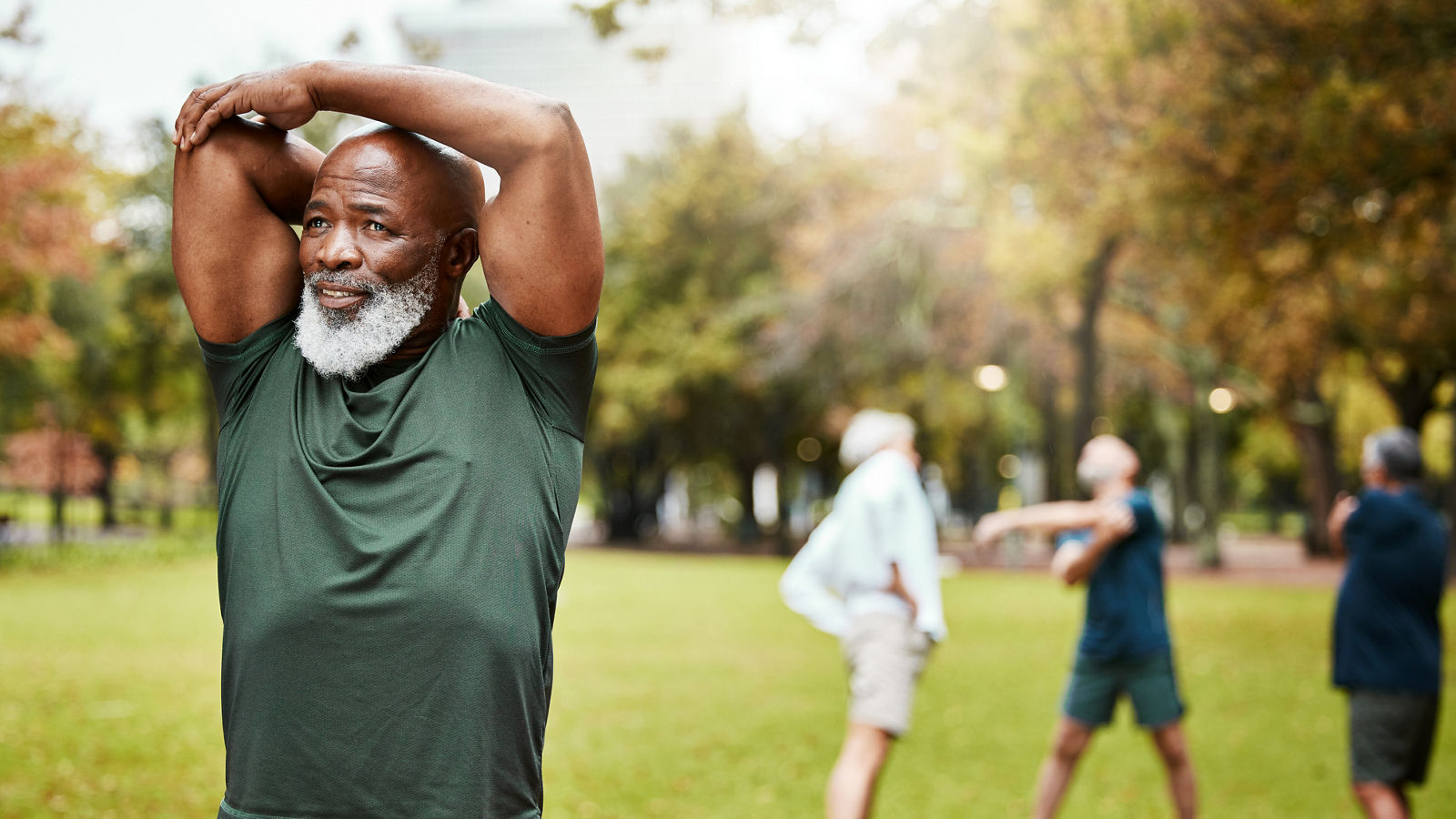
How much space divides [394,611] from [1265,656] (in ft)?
47.0

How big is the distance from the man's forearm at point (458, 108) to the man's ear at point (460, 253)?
18 centimetres

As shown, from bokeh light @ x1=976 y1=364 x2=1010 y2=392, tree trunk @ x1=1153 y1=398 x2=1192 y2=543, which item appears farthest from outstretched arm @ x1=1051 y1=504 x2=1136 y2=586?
tree trunk @ x1=1153 y1=398 x2=1192 y2=543

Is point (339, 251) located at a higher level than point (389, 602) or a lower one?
higher

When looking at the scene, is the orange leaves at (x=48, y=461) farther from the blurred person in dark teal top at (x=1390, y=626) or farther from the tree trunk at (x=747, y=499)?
the blurred person in dark teal top at (x=1390, y=626)

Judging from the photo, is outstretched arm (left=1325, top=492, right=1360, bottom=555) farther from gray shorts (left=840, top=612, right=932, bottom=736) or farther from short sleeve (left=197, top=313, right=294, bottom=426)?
short sleeve (left=197, top=313, right=294, bottom=426)

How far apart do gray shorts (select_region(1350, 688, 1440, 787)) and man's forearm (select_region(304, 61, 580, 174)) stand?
4.99 m

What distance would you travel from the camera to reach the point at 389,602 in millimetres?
1770

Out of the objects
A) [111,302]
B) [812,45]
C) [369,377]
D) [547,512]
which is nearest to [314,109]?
[369,377]

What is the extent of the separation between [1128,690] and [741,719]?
4.59 meters

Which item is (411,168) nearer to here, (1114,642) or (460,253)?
(460,253)

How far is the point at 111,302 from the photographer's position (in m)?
32.8

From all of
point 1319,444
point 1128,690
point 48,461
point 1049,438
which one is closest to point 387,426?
point 1128,690

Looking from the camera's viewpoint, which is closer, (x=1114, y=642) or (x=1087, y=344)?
(x=1114, y=642)

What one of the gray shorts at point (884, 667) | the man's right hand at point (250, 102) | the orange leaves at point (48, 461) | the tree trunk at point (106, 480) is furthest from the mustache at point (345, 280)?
the tree trunk at point (106, 480)
